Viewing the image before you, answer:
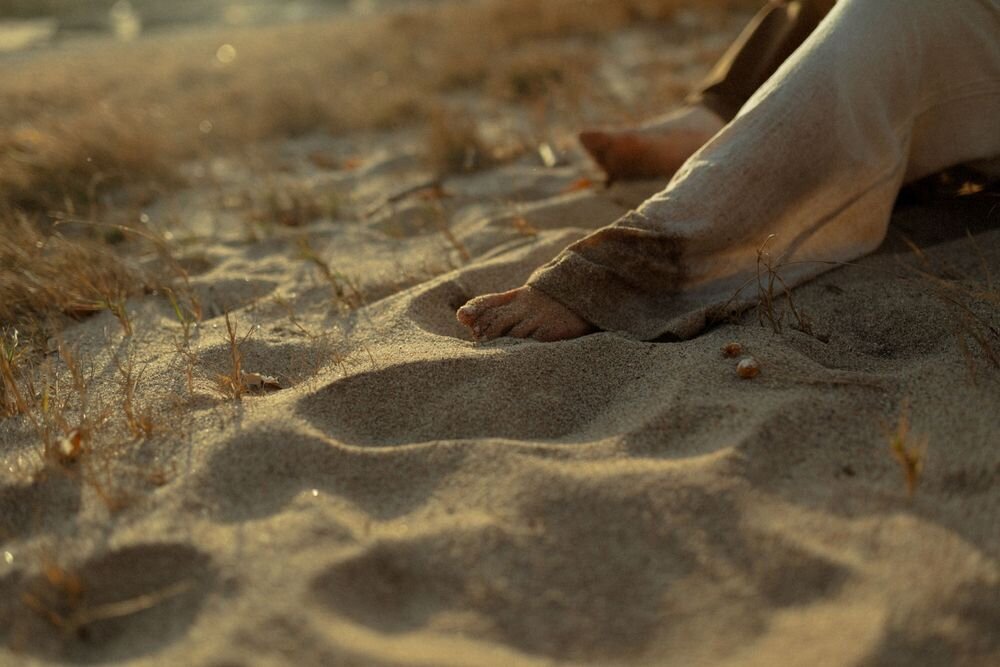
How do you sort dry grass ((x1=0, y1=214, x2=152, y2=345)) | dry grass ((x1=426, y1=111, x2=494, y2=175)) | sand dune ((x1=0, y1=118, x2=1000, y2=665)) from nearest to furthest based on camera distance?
sand dune ((x1=0, y1=118, x2=1000, y2=665)) < dry grass ((x1=0, y1=214, x2=152, y2=345)) < dry grass ((x1=426, y1=111, x2=494, y2=175))

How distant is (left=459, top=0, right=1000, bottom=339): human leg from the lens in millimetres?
1752

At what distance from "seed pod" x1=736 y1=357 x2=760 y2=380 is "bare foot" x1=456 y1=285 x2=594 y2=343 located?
36cm

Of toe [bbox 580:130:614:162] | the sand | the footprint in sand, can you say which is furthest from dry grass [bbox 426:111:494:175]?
the footprint in sand

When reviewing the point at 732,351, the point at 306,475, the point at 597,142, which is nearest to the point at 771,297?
the point at 732,351

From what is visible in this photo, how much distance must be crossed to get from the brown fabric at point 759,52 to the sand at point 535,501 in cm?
90

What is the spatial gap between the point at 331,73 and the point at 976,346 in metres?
5.11

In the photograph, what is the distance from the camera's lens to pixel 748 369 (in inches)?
58.1

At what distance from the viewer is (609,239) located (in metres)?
1.77

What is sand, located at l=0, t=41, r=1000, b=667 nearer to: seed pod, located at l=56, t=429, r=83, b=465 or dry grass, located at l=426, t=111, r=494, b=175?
seed pod, located at l=56, t=429, r=83, b=465

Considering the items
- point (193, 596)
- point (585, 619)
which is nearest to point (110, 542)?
point (193, 596)

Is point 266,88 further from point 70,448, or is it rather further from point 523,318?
point 70,448

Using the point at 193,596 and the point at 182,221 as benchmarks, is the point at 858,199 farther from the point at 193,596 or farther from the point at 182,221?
the point at 182,221

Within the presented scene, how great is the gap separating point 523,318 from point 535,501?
0.60 meters

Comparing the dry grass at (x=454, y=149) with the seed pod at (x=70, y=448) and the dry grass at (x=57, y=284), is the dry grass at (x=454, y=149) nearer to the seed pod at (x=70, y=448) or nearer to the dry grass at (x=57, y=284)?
the dry grass at (x=57, y=284)
